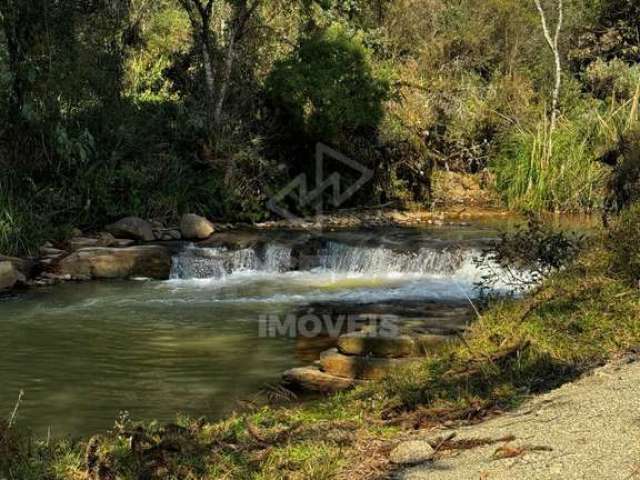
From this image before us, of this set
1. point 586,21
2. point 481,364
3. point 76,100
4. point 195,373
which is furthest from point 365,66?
point 481,364

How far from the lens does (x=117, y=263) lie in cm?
1241

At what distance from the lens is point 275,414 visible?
5.22 metres

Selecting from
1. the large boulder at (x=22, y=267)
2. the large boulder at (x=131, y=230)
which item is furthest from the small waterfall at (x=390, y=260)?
the large boulder at (x=22, y=267)

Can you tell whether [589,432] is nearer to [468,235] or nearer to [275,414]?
[275,414]

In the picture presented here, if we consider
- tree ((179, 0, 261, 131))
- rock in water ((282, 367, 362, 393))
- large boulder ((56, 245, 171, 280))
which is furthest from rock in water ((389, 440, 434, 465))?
tree ((179, 0, 261, 131))

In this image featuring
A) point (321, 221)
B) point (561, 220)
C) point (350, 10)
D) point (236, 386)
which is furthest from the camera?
point (350, 10)

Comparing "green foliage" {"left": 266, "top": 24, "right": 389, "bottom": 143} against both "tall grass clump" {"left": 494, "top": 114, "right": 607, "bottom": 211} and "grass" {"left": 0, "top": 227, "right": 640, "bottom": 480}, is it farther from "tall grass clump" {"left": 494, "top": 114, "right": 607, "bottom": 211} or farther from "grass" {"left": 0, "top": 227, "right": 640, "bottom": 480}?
"grass" {"left": 0, "top": 227, "right": 640, "bottom": 480}

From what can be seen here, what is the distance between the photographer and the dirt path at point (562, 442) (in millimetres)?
3146

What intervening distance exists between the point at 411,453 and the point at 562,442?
26.6 inches

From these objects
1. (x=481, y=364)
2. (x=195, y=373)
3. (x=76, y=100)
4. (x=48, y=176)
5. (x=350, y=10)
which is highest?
(x=350, y=10)

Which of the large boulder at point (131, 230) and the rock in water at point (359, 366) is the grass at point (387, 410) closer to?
the rock in water at point (359, 366)

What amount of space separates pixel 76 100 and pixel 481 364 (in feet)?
40.3

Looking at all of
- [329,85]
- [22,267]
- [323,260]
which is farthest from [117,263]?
[329,85]

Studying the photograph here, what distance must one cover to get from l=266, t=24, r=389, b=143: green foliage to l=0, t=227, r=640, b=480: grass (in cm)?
980
